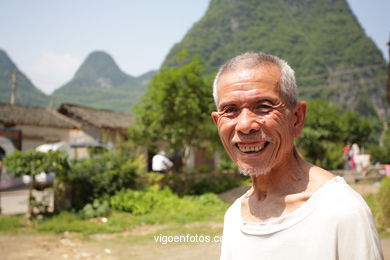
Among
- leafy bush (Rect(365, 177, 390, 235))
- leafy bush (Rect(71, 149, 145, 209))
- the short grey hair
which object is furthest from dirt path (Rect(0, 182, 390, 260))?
the short grey hair

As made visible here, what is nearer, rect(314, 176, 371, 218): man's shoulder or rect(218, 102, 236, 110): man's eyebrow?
rect(314, 176, 371, 218): man's shoulder

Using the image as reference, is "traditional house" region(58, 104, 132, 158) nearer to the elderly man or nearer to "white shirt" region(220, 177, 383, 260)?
A: the elderly man

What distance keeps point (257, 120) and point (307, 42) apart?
109 m

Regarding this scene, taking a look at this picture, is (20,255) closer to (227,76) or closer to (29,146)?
(227,76)

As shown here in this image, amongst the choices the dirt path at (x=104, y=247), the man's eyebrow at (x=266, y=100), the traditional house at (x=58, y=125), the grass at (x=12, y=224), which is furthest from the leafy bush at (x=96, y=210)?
the man's eyebrow at (x=266, y=100)

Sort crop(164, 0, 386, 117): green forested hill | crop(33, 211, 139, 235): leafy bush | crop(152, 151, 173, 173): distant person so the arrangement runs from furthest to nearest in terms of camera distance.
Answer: crop(164, 0, 386, 117): green forested hill → crop(152, 151, 173, 173): distant person → crop(33, 211, 139, 235): leafy bush

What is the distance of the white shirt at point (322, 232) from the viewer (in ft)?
3.58

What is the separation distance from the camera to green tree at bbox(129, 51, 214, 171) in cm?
1123

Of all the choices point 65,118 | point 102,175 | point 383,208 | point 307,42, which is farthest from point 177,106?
point 307,42

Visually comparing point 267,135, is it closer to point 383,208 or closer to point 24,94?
point 383,208

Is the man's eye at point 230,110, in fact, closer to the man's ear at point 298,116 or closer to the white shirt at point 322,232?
the man's ear at point 298,116

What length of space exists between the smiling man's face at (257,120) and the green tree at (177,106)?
9.67 metres

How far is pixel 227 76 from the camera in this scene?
1.40 meters

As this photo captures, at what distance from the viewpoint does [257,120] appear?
1.29m
